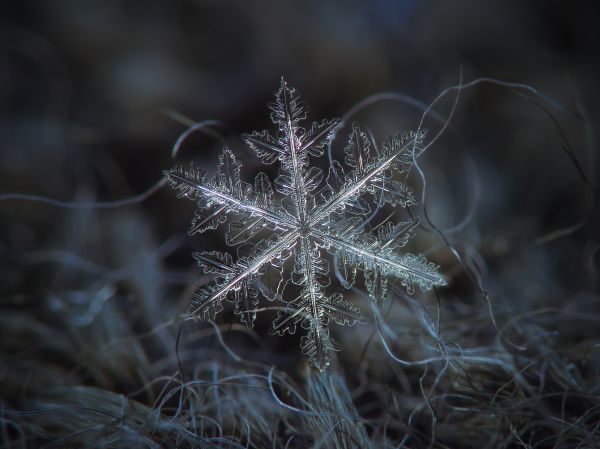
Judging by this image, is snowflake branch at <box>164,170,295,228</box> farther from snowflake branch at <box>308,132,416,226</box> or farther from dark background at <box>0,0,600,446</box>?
dark background at <box>0,0,600,446</box>

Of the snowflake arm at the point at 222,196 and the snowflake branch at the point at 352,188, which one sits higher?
the snowflake arm at the point at 222,196

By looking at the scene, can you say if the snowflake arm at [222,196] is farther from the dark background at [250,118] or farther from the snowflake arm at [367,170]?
the dark background at [250,118]

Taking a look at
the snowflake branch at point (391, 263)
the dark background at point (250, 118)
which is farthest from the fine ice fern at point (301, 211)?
the dark background at point (250, 118)

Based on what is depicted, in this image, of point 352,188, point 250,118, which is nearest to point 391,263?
point 352,188

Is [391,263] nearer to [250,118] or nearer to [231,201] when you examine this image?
[231,201]

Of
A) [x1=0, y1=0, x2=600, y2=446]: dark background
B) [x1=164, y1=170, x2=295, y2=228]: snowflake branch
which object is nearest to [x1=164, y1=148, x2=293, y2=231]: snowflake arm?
[x1=164, y1=170, x2=295, y2=228]: snowflake branch
